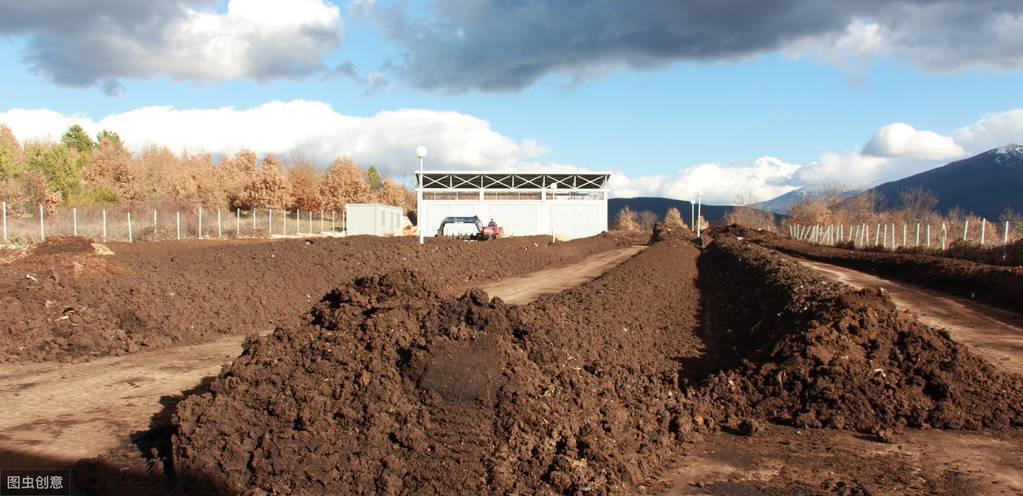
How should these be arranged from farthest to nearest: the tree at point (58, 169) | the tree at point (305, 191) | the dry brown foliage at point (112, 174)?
the tree at point (305, 191) → the dry brown foliage at point (112, 174) → the tree at point (58, 169)

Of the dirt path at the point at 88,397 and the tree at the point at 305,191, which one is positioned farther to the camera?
the tree at the point at 305,191

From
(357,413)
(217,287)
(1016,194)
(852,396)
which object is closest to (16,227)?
(217,287)

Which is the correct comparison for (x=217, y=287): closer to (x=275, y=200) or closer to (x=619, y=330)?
(x=619, y=330)

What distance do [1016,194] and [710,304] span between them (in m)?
119

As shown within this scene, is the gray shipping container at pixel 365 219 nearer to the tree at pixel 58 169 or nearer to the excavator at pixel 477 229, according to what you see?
the excavator at pixel 477 229

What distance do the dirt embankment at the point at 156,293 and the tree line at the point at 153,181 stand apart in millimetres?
21957

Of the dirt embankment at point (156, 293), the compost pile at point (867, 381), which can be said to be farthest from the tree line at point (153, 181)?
the compost pile at point (867, 381)

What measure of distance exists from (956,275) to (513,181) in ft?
114

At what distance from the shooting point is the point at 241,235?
39000 mm

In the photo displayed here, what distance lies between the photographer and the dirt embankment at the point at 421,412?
4832 mm

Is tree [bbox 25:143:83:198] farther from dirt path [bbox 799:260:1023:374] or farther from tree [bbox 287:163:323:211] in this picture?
dirt path [bbox 799:260:1023:374]

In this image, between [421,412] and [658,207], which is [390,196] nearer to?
[421,412]

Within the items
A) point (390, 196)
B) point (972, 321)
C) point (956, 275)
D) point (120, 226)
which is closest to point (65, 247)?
point (120, 226)

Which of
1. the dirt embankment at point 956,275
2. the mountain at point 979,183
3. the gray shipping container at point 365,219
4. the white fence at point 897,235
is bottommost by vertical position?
the dirt embankment at point 956,275
